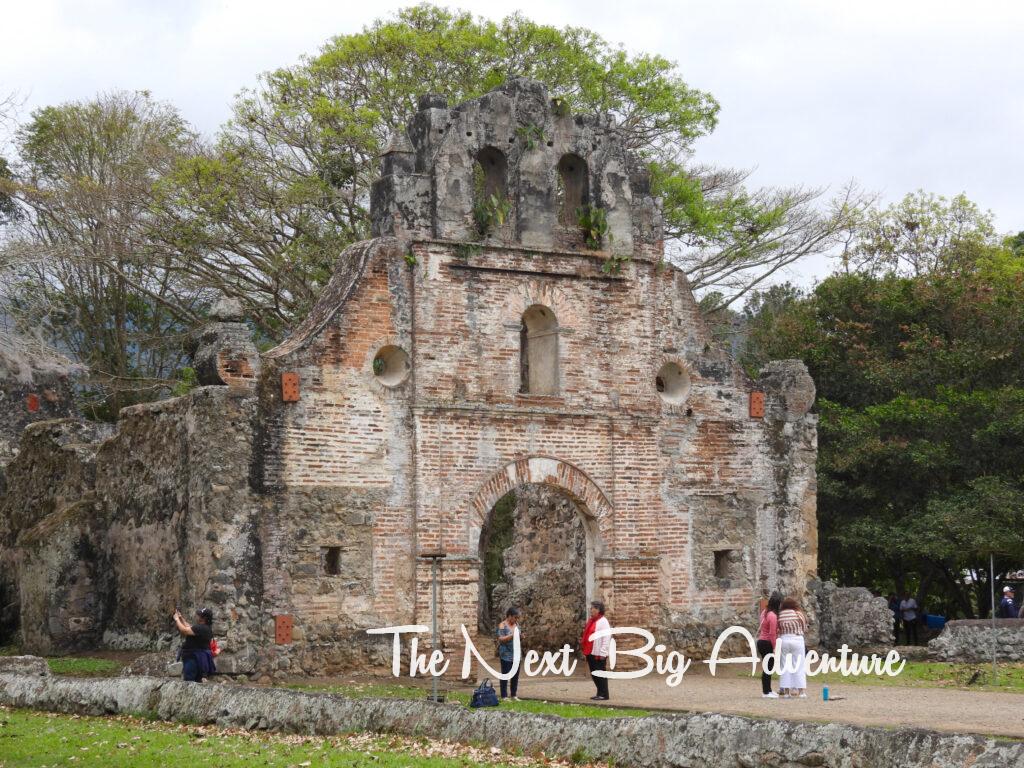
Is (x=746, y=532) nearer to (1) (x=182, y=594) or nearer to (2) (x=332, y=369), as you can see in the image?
(2) (x=332, y=369)

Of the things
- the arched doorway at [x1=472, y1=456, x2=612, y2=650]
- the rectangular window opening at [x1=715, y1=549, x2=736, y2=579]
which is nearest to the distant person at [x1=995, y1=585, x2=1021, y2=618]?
the rectangular window opening at [x1=715, y1=549, x2=736, y2=579]

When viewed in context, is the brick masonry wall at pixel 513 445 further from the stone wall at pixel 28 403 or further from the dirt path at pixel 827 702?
the stone wall at pixel 28 403

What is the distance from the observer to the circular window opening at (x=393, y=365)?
69.3 ft

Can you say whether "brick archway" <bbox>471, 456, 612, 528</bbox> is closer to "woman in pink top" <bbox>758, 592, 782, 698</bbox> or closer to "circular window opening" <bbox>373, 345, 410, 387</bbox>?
"circular window opening" <bbox>373, 345, 410, 387</bbox>

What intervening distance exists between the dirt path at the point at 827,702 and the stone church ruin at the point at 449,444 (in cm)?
166

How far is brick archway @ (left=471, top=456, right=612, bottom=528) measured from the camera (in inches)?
843

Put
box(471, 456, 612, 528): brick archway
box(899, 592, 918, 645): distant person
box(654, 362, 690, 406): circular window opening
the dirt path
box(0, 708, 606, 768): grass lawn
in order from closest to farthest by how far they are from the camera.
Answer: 1. box(0, 708, 606, 768): grass lawn
2. the dirt path
3. box(471, 456, 612, 528): brick archway
4. box(654, 362, 690, 406): circular window opening
5. box(899, 592, 918, 645): distant person

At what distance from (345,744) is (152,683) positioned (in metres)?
3.19

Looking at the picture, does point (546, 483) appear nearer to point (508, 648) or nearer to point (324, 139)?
point (508, 648)

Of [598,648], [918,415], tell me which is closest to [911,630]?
[918,415]

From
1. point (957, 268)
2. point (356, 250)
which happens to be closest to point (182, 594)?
point (356, 250)

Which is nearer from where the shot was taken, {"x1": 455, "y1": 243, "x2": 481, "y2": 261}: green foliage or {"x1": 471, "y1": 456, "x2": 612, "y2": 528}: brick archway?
{"x1": 471, "y1": 456, "x2": 612, "y2": 528}: brick archway

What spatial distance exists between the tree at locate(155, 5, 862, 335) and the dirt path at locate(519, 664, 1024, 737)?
13376mm

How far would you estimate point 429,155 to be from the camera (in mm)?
21750
